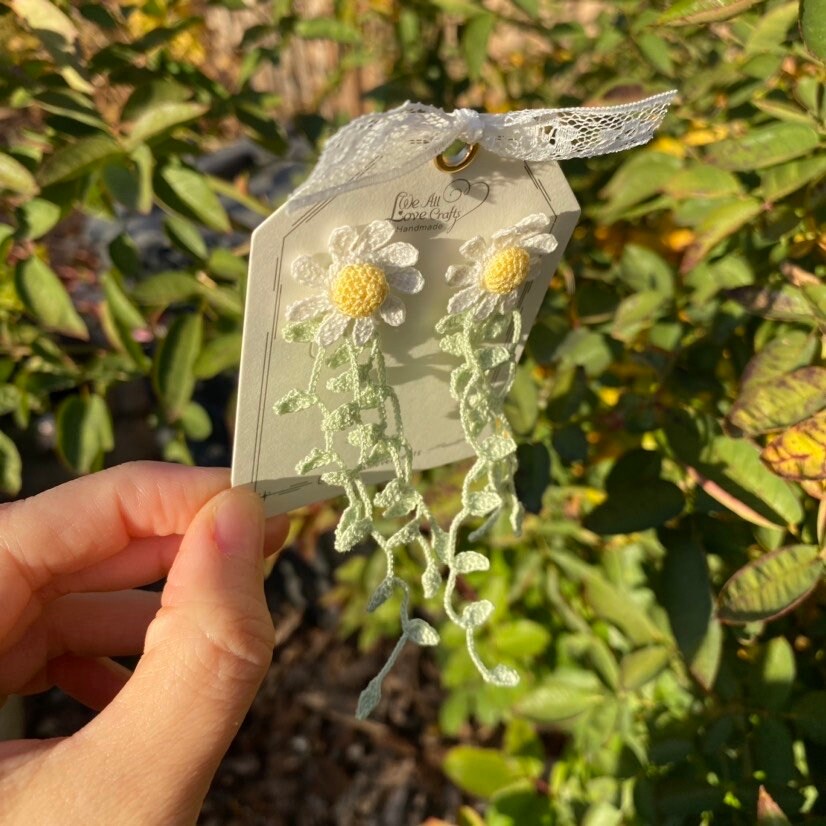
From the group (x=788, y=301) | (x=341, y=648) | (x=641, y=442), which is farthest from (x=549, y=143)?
(x=341, y=648)

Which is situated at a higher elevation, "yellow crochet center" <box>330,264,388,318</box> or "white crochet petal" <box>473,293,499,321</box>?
"yellow crochet center" <box>330,264,388,318</box>

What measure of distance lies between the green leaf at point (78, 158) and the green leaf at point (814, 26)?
25.2 inches

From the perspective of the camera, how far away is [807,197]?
0.76 m

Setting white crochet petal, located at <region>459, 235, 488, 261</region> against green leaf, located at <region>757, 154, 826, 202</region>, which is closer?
white crochet petal, located at <region>459, 235, 488, 261</region>

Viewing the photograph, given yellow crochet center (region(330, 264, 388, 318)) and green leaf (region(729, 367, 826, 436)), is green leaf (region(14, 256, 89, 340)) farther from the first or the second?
green leaf (region(729, 367, 826, 436))

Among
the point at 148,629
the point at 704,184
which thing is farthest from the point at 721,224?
the point at 148,629

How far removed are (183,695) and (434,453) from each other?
0.90 ft

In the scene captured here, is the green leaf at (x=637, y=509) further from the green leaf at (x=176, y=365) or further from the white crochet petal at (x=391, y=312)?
the green leaf at (x=176, y=365)

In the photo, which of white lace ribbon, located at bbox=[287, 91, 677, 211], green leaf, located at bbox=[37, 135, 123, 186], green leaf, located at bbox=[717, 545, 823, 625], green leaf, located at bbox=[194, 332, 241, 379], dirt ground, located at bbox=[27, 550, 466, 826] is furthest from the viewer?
dirt ground, located at bbox=[27, 550, 466, 826]

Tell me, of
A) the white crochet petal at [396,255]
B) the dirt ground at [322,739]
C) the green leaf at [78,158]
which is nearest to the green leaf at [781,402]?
the white crochet petal at [396,255]

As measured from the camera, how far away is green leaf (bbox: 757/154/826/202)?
0.71 metres

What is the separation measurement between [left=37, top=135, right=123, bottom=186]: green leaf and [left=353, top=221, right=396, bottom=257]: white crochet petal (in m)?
0.43

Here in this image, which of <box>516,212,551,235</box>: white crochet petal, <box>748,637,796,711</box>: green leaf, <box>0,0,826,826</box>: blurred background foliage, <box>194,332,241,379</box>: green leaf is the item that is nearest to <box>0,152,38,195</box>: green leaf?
<box>0,0,826,826</box>: blurred background foliage

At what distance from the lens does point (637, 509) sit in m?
0.81
